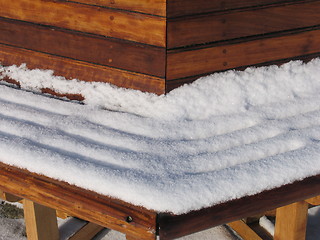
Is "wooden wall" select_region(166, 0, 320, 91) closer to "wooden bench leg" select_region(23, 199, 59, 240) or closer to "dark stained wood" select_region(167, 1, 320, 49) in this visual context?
"dark stained wood" select_region(167, 1, 320, 49)

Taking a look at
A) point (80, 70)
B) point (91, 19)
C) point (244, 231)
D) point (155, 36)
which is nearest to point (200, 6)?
point (155, 36)

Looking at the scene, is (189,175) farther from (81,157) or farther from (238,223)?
(238,223)

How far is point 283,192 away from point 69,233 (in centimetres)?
179

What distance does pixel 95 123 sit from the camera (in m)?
2.56

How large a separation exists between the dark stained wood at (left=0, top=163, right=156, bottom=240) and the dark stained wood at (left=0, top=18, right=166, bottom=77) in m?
0.78

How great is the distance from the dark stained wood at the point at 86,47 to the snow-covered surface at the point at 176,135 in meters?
0.14

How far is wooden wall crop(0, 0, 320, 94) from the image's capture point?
259 centimetres

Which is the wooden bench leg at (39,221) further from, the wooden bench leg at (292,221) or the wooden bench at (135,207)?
the wooden bench leg at (292,221)

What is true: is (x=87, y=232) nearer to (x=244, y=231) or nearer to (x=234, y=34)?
(x=244, y=231)

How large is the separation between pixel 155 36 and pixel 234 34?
1.48ft

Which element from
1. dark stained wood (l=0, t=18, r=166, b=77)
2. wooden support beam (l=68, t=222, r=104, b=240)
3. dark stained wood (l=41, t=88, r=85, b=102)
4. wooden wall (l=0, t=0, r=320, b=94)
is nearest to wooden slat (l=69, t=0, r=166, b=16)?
wooden wall (l=0, t=0, r=320, b=94)

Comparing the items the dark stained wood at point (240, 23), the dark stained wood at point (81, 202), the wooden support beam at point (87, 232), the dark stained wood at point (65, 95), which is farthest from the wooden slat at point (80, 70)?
the wooden support beam at point (87, 232)

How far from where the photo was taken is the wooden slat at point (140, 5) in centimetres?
251

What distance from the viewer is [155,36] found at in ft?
8.45
